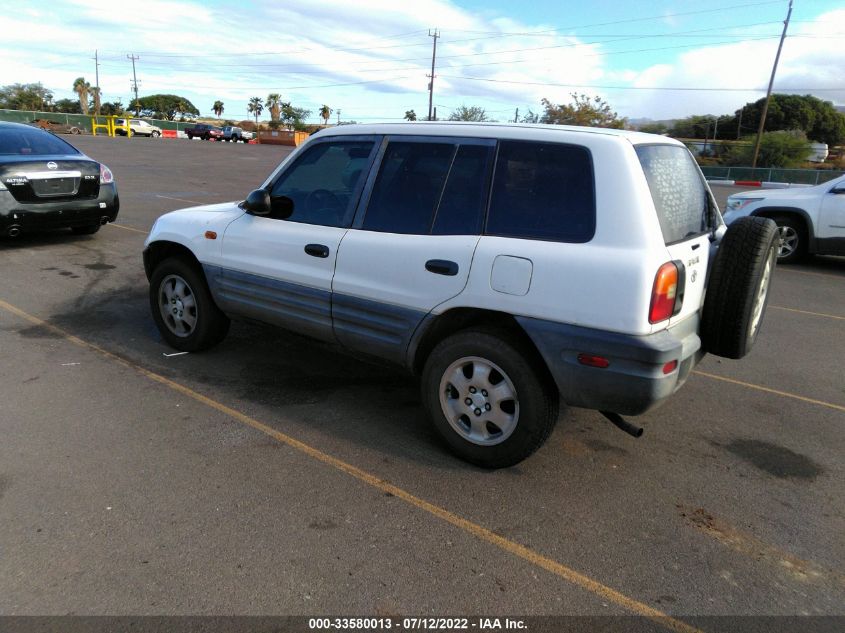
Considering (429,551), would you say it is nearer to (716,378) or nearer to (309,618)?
(309,618)

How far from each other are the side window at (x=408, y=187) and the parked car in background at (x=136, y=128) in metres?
58.1

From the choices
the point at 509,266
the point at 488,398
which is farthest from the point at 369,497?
the point at 509,266

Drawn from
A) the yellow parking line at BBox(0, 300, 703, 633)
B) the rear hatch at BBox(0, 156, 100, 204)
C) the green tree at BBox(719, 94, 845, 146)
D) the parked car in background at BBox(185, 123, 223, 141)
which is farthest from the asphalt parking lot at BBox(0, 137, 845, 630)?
the green tree at BBox(719, 94, 845, 146)

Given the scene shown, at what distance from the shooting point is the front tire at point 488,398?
3.26 meters

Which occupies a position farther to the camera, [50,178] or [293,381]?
[50,178]

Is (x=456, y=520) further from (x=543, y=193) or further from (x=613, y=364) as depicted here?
(x=543, y=193)

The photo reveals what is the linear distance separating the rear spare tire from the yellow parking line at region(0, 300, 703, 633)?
5.18 ft

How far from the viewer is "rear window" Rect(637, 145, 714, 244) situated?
3184 mm

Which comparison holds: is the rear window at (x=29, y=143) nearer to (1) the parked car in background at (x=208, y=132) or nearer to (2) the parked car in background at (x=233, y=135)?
(2) the parked car in background at (x=233, y=135)

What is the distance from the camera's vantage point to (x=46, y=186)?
809cm

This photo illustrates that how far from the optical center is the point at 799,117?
8331cm

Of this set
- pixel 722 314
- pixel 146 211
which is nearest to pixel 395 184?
pixel 722 314

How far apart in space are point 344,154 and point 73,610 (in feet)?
9.48

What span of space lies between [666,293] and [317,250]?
2.12 meters
